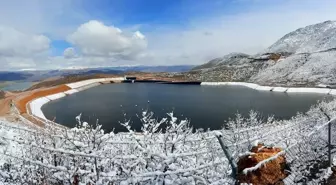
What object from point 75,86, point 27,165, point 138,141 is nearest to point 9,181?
point 27,165

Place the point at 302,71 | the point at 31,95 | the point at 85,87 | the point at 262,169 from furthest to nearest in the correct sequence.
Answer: the point at 85,87, the point at 302,71, the point at 31,95, the point at 262,169

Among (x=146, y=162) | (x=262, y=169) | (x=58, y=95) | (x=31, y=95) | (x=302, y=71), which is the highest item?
(x=146, y=162)

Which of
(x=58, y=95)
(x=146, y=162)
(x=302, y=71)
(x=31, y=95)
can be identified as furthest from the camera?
(x=302, y=71)

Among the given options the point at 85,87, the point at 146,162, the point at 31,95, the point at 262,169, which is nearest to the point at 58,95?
the point at 31,95

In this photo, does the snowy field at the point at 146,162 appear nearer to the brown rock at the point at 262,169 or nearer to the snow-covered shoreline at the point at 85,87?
the brown rock at the point at 262,169

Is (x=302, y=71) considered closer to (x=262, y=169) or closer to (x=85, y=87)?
(x=85, y=87)

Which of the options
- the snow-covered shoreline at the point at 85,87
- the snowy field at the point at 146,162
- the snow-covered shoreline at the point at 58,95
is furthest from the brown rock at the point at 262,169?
the snow-covered shoreline at the point at 85,87

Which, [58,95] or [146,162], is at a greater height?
[146,162]

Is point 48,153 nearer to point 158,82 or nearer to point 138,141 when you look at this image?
point 138,141
